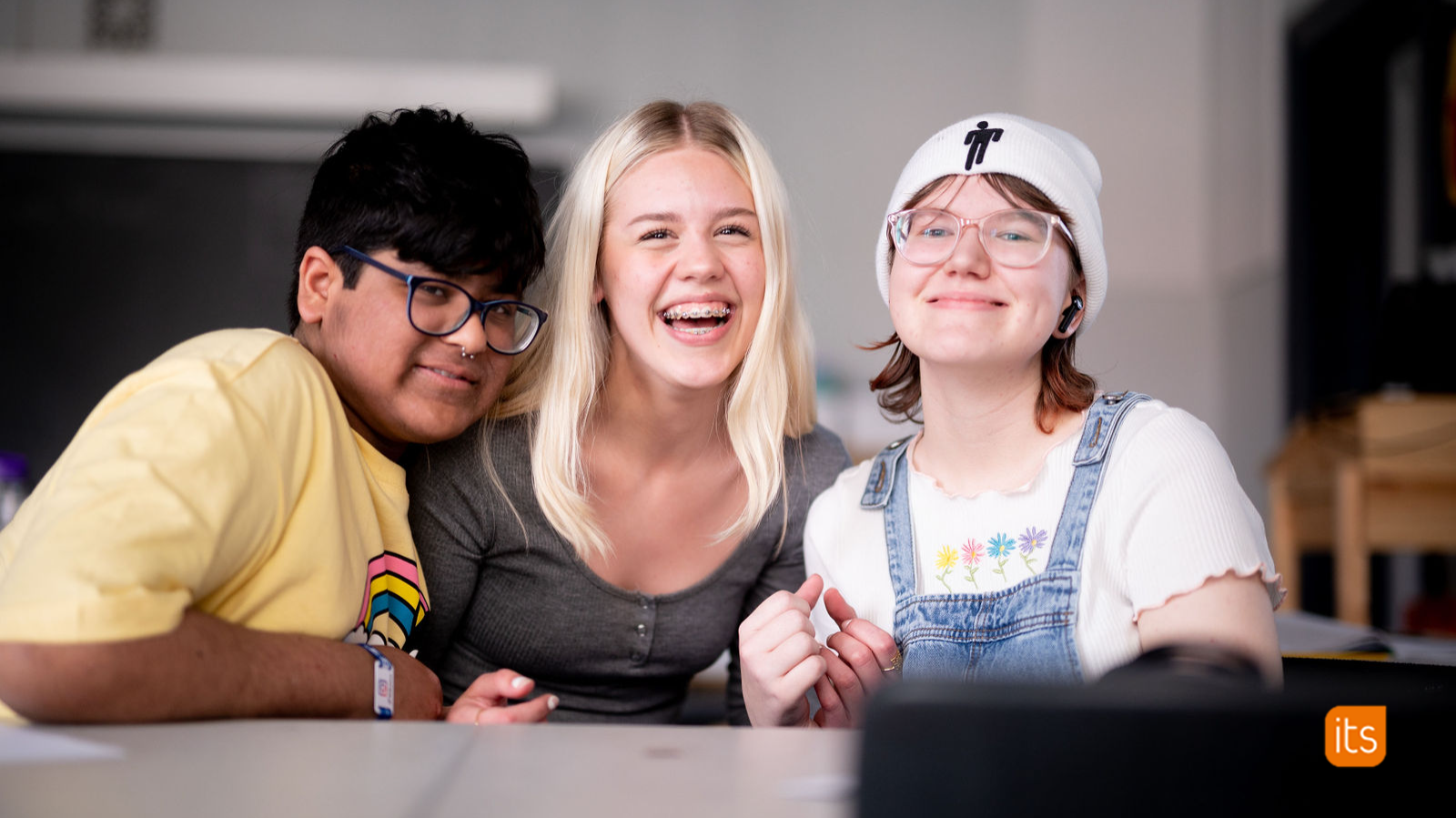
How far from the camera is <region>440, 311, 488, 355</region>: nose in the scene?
1.25 m

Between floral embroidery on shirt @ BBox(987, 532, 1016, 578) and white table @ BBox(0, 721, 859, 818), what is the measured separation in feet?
1.55

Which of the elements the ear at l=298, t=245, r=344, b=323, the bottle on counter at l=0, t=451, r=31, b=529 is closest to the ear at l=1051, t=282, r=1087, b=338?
the ear at l=298, t=245, r=344, b=323

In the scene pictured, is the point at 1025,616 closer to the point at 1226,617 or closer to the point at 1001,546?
the point at 1001,546

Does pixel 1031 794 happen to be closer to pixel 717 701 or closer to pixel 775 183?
pixel 775 183

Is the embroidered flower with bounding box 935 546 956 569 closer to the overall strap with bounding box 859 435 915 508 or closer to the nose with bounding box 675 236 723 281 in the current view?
the overall strap with bounding box 859 435 915 508

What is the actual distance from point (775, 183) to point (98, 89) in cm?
393

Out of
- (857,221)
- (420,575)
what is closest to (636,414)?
(420,575)

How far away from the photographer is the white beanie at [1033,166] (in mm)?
1195

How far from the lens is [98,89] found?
14.8ft

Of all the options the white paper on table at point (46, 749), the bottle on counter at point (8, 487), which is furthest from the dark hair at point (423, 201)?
the bottle on counter at point (8, 487)

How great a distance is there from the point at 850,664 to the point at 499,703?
0.41 meters

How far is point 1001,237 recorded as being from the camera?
1206 mm

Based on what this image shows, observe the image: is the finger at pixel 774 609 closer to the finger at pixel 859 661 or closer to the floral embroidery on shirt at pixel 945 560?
the finger at pixel 859 661

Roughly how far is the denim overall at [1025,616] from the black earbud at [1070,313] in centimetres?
9
